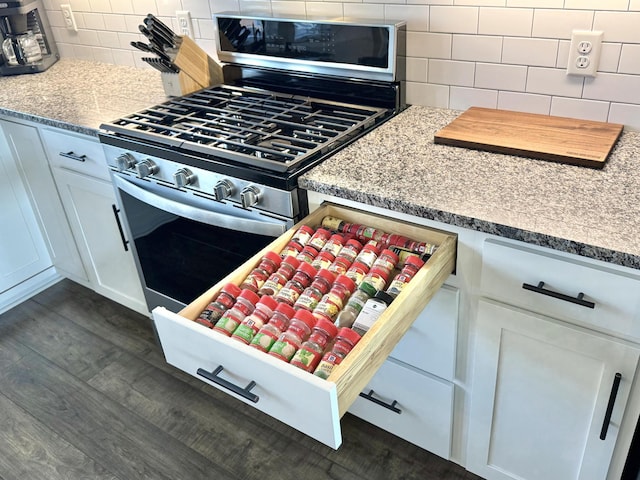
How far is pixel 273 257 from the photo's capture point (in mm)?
1207

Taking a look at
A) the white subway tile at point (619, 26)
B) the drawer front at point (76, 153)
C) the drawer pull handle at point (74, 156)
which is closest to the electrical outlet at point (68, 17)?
the drawer front at point (76, 153)

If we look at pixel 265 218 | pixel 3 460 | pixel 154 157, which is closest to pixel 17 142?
pixel 154 157

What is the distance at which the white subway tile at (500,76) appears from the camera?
5.14ft

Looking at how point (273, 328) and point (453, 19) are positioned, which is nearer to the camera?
point (273, 328)

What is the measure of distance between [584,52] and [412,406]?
41.7 inches

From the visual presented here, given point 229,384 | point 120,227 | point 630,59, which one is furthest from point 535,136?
point 120,227

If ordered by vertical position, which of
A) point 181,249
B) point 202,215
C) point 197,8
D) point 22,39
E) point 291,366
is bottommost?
point 181,249

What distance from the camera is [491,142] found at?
1.43 metres

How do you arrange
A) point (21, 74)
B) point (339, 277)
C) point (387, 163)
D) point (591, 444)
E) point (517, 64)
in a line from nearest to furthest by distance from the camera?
point (339, 277) < point (591, 444) < point (387, 163) < point (517, 64) < point (21, 74)

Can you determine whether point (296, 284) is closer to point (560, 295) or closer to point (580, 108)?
point (560, 295)

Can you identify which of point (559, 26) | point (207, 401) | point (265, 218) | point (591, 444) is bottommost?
point (207, 401)

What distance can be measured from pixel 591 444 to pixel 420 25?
4.07 ft

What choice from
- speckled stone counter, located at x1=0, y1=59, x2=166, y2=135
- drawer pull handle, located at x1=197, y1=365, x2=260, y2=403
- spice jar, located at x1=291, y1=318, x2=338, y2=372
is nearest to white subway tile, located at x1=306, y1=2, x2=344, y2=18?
speckled stone counter, located at x1=0, y1=59, x2=166, y2=135

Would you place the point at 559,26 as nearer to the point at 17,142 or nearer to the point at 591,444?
the point at 591,444
